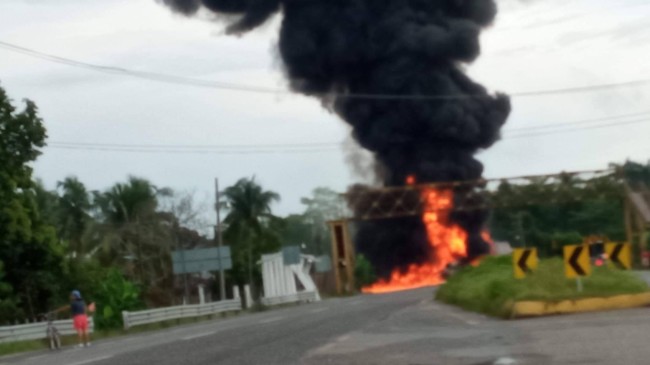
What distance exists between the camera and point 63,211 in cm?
7100

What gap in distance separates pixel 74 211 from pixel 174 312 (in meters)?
24.0

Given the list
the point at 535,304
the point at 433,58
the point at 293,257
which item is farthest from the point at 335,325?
the point at 293,257

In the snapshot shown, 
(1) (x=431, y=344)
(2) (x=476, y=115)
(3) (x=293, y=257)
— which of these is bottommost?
(1) (x=431, y=344)

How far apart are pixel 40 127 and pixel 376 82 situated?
83.6ft

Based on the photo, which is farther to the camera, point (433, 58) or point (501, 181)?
point (501, 181)

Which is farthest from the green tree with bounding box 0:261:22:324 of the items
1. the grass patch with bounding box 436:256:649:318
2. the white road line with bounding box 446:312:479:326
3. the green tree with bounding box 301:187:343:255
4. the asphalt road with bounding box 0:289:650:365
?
the green tree with bounding box 301:187:343:255

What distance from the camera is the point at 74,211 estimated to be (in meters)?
71.8

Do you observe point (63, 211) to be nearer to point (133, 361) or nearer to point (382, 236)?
point (382, 236)

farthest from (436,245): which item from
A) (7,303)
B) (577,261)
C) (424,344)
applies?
(424,344)

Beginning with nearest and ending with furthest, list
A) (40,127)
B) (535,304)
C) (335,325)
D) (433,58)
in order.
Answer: (535,304) → (335,325) → (40,127) → (433,58)

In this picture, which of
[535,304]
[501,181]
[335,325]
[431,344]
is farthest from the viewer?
[501,181]

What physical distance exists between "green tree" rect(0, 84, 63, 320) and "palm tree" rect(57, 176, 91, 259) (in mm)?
18464

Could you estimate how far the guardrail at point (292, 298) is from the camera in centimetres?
6338

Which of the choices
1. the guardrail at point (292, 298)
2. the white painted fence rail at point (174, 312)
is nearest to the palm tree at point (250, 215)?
the guardrail at point (292, 298)
